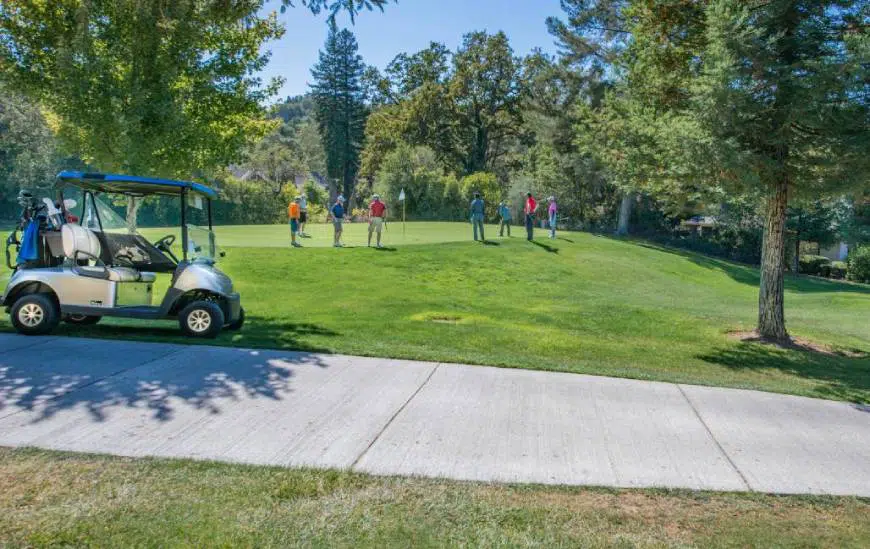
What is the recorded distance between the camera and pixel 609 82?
4053 cm

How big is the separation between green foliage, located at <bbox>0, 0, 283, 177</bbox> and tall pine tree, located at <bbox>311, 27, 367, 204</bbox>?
56303 millimetres

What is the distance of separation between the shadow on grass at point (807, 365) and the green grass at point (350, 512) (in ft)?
15.3

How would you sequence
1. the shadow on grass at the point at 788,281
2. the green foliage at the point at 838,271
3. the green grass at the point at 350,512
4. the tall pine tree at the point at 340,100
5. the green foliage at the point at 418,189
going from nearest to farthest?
the green grass at the point at 350,512 → the shadow on grass at the point at 788,281 → the green foliage at the point at 838,271 → the green foliage at the point at 418,189 → the tall pine tree at the point at 340,100

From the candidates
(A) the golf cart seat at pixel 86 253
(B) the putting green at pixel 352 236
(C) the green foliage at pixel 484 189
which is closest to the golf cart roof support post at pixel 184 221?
(A) the golf cart seat at pixel 86 253

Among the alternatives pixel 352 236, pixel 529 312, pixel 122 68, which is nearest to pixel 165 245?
pixel 122 68

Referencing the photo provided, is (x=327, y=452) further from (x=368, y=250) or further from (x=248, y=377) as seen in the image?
(x=368, y=250)

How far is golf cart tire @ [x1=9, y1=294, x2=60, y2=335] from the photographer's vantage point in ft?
26.8

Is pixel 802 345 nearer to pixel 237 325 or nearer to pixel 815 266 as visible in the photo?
pixel 237 325

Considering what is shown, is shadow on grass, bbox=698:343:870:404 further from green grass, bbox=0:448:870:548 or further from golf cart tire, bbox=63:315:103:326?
golf cart tire, bbox=63:315:103:326

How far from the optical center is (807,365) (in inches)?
410

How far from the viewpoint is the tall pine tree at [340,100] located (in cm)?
6881

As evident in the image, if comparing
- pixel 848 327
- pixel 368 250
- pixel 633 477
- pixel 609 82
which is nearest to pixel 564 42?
pixel 609 82

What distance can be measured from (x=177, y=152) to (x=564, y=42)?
1327 inches

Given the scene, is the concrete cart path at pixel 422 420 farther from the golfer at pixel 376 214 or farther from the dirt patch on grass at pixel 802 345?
the golfer at pixel 376 214
